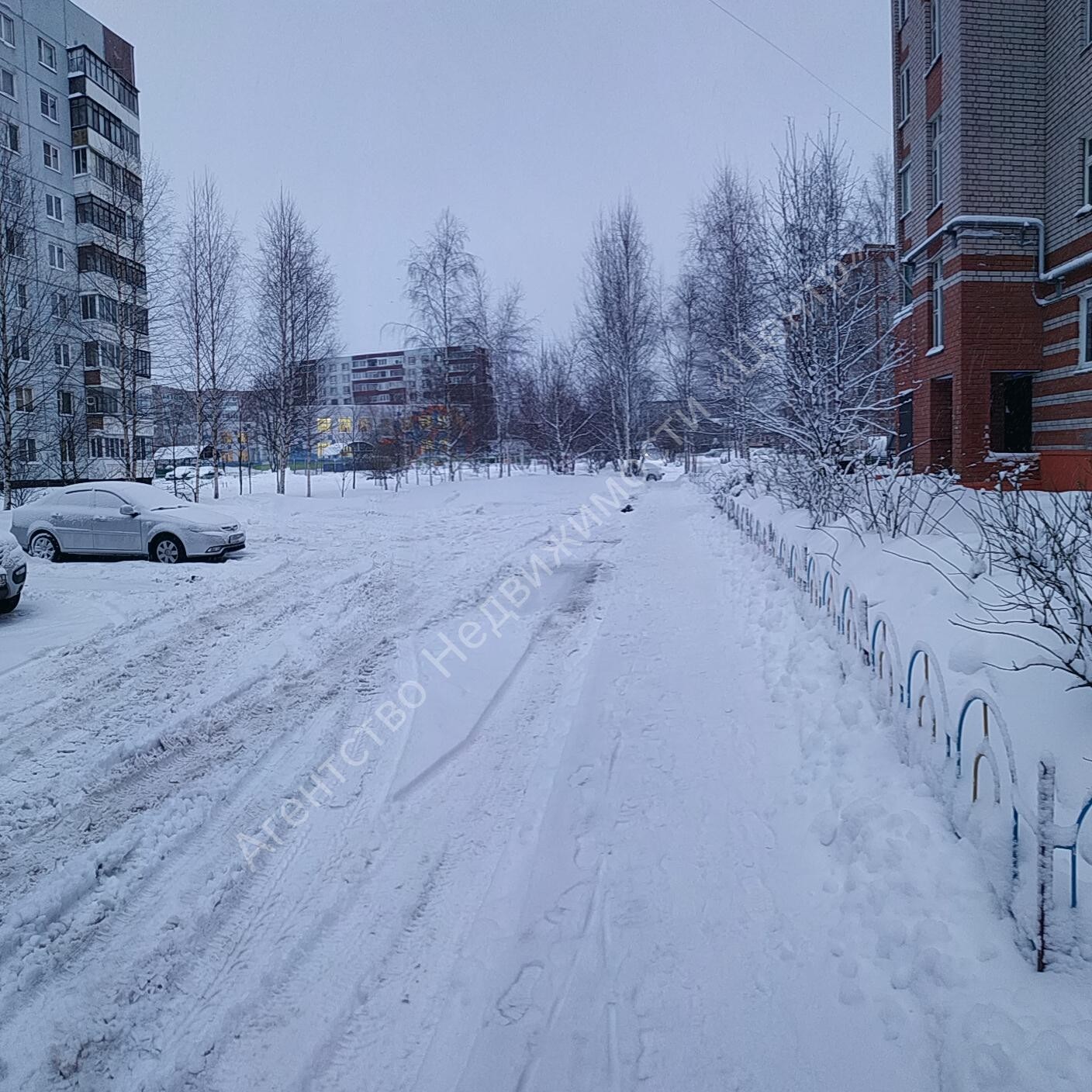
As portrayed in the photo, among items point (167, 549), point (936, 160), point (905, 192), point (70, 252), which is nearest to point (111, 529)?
point (167, 549)

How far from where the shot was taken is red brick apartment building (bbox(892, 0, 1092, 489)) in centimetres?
1277

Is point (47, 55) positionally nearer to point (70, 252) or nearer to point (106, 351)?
point (70, 252)

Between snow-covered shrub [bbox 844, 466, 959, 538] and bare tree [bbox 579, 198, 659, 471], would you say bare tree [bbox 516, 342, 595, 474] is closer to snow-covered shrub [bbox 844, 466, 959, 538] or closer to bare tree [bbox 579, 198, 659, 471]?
bare tree [bbox 579, 198, 659, 471]

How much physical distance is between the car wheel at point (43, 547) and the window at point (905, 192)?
19.4 meters

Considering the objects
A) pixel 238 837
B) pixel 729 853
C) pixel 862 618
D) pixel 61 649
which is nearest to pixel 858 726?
pixel 862 618

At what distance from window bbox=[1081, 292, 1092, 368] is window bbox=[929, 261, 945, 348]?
7.53 ft

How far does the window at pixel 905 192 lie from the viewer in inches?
683

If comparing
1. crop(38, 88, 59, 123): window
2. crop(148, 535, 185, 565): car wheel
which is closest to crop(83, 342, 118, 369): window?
crop(38, 88, 59, 123): window

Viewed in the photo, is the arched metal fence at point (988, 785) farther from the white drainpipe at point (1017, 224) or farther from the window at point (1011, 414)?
the white drainpipe at point (1017, 224)

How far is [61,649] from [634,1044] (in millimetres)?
7147

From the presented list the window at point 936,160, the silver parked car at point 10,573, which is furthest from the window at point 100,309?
the window at point 936,160

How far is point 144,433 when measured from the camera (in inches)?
1267

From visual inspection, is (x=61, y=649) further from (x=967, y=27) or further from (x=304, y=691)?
(x=967, y=27)

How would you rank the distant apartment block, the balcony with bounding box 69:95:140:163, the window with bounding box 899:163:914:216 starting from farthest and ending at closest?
the balcony with bounding box 69:95:140:163 → the distant apartment block → the window with bounding box 899:163:914:216
